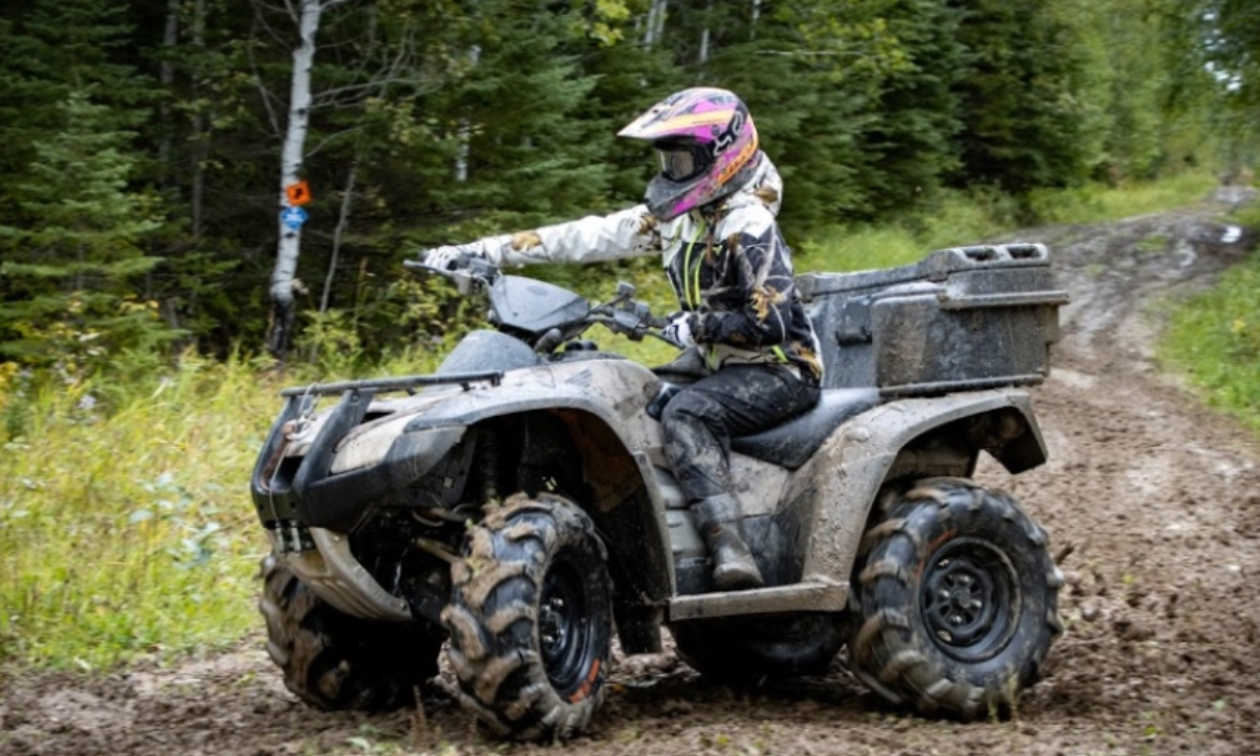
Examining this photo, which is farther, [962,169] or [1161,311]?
[962,169]

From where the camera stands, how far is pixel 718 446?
19.0 ft

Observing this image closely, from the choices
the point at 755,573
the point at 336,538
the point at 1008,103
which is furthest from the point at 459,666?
the point at 1008,103

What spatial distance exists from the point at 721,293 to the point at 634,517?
0.93 m

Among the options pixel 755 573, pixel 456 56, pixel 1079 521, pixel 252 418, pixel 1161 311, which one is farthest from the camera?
pixel 1161 311

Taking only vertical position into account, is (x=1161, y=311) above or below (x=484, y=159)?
below

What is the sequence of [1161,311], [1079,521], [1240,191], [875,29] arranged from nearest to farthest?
[1079,521] → [1161,311] → [875,29] → [1240,191]

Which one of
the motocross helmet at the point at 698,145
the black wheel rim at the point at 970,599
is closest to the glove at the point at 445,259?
the motocross helmet at the point at 698,145

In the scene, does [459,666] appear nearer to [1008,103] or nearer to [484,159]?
[484,159]

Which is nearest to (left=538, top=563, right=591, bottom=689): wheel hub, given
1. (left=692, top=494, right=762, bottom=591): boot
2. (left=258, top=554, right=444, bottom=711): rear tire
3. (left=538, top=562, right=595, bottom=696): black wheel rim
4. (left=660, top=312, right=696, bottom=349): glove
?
(left=538, top=562, right=595, bottom=696): black wheel rim

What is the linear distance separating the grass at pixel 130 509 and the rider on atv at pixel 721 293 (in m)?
2.88

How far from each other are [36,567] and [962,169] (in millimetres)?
31559

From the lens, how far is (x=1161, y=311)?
22219 millimetres

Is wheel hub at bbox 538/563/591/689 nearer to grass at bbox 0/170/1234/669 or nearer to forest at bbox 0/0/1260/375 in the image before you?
grass at bbox 0/170/1234/669

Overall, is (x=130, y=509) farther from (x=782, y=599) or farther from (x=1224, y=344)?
(x=1224, y=344)
